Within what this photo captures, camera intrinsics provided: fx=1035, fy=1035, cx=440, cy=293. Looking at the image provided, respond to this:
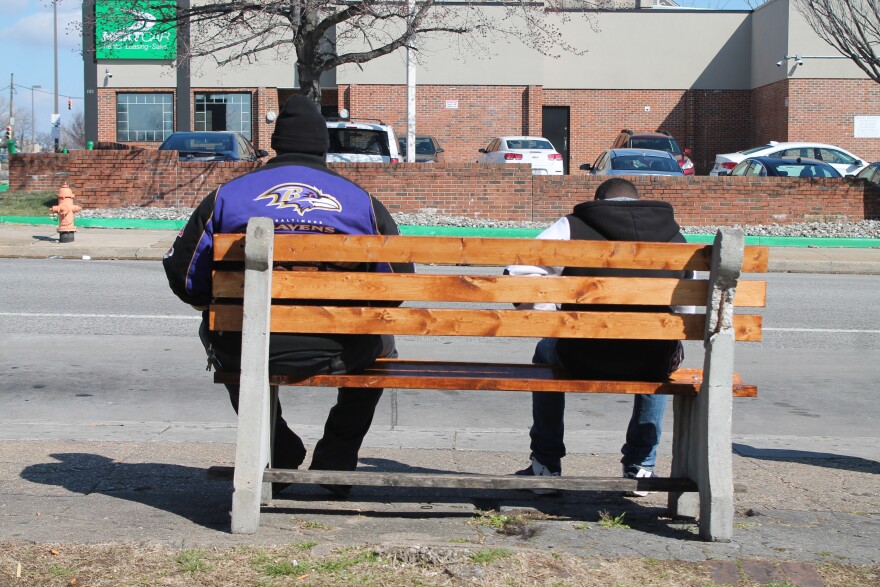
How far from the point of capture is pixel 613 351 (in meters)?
4.27

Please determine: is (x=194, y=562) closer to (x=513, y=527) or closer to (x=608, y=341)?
(x=513, y=527)

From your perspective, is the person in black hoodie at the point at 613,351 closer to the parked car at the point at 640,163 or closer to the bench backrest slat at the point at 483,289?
the bench backrest slat at the point at 483,289

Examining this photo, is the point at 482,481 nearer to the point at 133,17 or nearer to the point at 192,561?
the point at 192,561

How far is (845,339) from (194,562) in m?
8.19

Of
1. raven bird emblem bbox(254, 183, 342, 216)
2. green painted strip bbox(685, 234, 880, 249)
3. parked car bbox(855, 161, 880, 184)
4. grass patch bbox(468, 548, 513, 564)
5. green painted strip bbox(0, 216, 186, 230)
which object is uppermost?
parked car bbox(855, 161, 880, 184)

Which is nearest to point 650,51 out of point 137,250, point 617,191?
point 137,250

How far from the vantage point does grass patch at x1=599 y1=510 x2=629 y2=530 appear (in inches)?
163

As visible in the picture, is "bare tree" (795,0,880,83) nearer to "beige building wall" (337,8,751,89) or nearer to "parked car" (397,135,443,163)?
"parked car" (397,135,443,163)

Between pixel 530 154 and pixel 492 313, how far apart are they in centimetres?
Result: 2435

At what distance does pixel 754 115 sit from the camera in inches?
1473

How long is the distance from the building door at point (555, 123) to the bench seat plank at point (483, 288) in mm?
34122

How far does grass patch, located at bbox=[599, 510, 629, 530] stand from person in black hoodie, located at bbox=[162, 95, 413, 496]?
1.15 metres

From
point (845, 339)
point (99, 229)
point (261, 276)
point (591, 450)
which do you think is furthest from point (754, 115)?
point (261, 276)

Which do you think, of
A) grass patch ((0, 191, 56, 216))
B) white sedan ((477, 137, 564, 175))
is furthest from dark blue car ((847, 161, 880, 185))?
grass patch ((0, 191, 56, 216))
